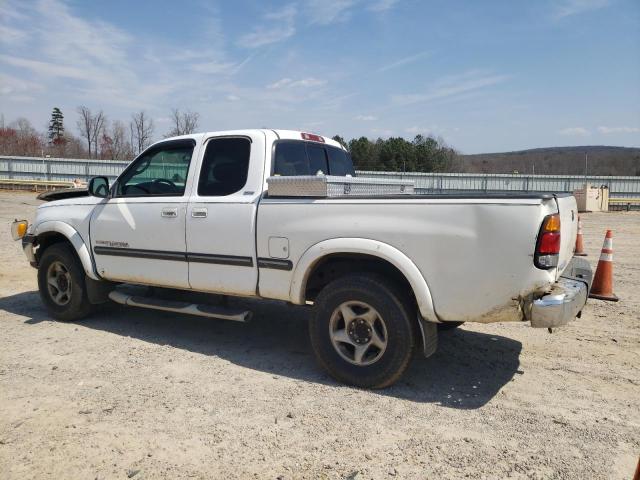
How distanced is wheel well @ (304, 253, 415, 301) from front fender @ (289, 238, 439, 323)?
0.10 meters

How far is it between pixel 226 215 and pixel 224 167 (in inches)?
20.5

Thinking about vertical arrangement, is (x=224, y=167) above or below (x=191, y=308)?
above

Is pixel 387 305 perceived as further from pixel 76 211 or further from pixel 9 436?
pixel 76 211

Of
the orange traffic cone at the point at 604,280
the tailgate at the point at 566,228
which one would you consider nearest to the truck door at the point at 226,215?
the tailgate at the point at 566,228

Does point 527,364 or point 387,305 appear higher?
point 387,305

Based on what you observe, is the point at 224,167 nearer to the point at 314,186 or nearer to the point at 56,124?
the point at 314,186

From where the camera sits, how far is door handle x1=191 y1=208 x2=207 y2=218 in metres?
4.44

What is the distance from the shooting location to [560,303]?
328cm

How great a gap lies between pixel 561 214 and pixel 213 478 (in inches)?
108

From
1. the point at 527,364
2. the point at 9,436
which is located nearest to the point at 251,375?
the point at 9,436

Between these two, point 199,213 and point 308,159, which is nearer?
point 199,213

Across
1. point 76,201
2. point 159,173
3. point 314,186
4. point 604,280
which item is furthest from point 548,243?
point 76,201

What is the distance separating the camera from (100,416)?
3377 millimetres

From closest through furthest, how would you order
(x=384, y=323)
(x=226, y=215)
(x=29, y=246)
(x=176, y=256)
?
(x=384, y=323), (x=226, y=215), (x=176, y=256), (x=29, y=246)
